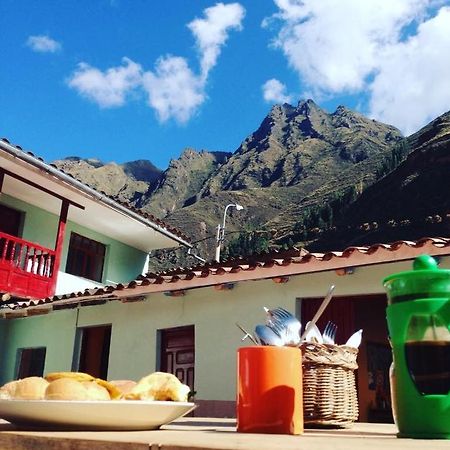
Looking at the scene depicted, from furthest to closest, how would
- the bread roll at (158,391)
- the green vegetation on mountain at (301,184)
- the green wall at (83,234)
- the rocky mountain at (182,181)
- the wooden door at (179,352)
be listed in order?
1. the rocky mountain at (182,181)
2. the green vegetation on mountain at (301,184)
3. the green wall at (83,234)
4. the wooden door at (179,352)
5. the bread roll at (158,391)

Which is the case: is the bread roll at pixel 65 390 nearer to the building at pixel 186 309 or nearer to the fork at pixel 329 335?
the fork at pixel 329 335

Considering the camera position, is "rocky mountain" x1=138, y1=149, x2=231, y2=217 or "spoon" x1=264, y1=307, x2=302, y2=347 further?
"rocky mountain" x1=138, y1=149, x2=231, y2=217

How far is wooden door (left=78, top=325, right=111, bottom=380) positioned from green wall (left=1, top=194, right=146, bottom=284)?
197 cm

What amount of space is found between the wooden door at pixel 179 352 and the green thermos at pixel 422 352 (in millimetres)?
7594

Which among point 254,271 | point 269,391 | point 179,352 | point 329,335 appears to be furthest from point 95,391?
point 179,352

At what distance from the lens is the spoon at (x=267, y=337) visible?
1.43 meters

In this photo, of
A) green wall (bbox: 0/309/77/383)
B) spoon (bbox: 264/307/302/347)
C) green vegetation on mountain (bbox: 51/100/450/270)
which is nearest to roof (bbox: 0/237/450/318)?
green wall (bbox: 0/309/77/383)

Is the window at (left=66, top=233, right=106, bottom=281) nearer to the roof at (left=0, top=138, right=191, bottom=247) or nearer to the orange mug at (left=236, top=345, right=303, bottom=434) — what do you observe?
the roof at (left=0, top=138, right=191, bottom=247)

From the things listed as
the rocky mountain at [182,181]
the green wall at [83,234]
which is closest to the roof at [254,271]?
the green wall at [83,234]

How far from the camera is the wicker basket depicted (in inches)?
64.1

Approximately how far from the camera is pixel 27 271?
1064cm

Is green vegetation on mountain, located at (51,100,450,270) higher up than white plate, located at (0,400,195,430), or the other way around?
green vegetation on mountain, located at (51,100,450,270)

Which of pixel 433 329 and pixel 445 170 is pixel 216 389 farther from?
pixel 445 170

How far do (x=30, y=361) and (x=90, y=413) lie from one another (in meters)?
11.5
